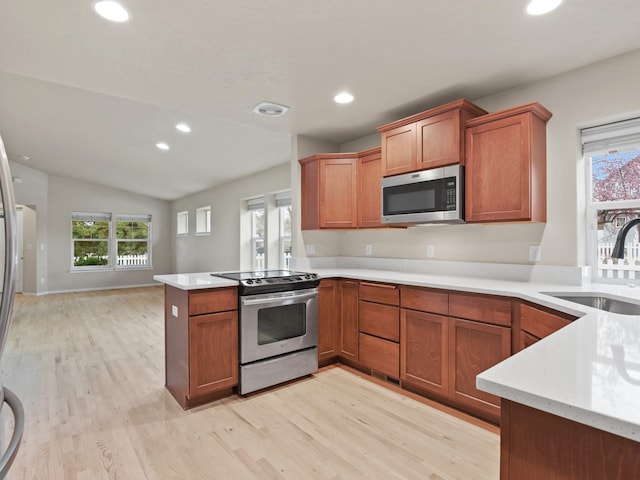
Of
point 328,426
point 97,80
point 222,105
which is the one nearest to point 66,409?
point 328,426

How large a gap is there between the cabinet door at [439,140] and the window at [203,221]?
6023 millimetres

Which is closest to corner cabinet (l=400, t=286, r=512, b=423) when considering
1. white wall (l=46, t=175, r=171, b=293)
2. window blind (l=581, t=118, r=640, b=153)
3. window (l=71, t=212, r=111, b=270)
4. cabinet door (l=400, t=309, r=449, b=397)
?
cabinet door (l=400, t=309, r=449, b=397)

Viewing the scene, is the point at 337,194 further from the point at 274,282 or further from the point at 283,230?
the point at 283,230

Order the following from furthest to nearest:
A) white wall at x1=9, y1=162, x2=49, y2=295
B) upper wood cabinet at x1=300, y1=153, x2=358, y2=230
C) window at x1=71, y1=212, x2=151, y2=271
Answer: window at x1=71, y1=212, x2=151, y2=271, white wall at x1=9, y1=162, x2=49, y2=295, upper wood cabinet at x1=300, y1=153, x2=358, y2=230

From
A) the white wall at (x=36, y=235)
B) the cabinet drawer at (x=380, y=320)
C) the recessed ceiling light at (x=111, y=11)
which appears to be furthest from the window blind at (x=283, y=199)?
the white wall at (x=36, y=235)

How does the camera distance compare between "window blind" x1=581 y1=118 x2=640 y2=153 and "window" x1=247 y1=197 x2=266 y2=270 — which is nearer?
"window blind" x1=581 y1=118 x2=640 y2=153

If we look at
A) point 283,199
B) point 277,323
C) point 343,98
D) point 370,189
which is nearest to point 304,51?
point 343,98

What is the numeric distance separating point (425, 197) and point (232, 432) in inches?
86.7

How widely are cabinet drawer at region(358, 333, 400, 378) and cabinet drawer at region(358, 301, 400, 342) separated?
0.18 ft

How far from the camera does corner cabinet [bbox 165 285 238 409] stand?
243 centimetres

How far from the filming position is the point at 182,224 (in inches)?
360

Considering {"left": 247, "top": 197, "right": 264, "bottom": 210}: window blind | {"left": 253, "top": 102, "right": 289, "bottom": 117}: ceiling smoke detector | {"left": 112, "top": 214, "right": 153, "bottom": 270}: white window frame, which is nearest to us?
{"left": 253, "top": 102, "right": 289, "bottom": 117}: ceiling smoke detector

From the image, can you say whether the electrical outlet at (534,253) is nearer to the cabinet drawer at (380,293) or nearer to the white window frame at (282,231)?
the cabinet drawer at (380,293)

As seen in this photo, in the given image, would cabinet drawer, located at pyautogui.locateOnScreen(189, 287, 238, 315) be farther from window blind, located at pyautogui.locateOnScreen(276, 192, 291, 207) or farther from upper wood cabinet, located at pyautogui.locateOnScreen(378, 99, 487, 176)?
window blind, located at pyautogui.locateOnScreen(276, 192, 291, 207)
